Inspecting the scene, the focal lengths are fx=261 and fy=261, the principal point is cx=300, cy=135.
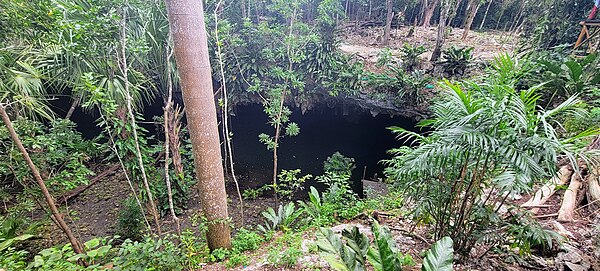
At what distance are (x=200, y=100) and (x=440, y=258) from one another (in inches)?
84.3

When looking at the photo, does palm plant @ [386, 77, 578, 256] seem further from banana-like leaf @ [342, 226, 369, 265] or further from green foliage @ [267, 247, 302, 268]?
green foliage @ [267, 247, 302, 268]

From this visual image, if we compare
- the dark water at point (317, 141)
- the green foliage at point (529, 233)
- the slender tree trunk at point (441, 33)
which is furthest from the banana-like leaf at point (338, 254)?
the slender tree trunk at point (441, 33)

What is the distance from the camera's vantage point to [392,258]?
1.55 meters

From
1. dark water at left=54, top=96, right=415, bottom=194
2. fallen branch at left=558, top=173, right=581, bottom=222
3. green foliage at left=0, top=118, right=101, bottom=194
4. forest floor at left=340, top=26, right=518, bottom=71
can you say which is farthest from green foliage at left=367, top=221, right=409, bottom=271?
forest floor at left=340, top=26, right=518, bottom=71

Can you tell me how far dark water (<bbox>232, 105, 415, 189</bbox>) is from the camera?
797 cm

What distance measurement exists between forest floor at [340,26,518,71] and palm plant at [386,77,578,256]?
6.36m

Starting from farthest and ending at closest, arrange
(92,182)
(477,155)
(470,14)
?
(470,14) → (92,182) → (477,155)

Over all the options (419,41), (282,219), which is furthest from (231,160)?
(419,41)

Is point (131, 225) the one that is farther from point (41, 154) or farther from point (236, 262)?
point (236, 262)

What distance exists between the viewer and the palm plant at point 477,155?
1.42 m

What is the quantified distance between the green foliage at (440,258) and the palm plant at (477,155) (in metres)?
0.45

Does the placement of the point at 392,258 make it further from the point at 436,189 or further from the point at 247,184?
the point at 247,184

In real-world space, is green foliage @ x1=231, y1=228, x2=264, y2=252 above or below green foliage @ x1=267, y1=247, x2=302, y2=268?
below

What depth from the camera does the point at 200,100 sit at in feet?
7.65
